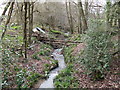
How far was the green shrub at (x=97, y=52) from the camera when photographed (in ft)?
20.9

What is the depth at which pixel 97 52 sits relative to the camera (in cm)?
645

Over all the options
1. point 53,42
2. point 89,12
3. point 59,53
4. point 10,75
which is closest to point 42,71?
point 10,75

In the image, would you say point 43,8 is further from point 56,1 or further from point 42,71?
point 42,71

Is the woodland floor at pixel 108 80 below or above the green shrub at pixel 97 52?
below

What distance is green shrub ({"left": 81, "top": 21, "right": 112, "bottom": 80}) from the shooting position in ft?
20.9

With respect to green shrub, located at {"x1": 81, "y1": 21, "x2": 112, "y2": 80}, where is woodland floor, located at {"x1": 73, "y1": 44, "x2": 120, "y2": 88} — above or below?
below

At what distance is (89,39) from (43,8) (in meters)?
16.5

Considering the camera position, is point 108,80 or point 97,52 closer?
point 108,80

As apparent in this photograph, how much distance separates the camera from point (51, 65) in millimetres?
10477

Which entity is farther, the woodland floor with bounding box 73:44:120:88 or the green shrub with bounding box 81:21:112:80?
the green shrub with bounding box 81:21:112:80

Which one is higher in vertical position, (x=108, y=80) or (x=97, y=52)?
(x=97, y=52)

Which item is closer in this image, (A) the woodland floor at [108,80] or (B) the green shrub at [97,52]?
(A) the woodland floor at [108,80]

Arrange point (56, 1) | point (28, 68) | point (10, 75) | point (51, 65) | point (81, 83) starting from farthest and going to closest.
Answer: point (56, 1)
point (51, 65)
point (28, 68)
point (10, 75)
point (81, 83)

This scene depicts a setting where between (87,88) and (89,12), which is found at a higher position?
(89,12)
